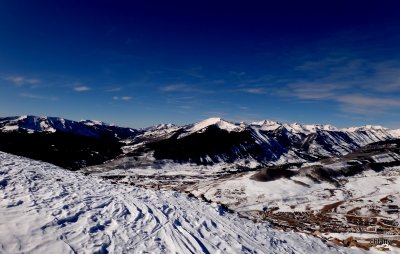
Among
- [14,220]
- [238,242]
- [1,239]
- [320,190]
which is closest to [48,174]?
[14,220]

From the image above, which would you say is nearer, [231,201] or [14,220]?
[14,220]

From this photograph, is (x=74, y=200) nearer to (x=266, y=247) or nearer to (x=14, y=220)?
(x=14, y=220)

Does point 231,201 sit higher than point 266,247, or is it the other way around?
point 266,247

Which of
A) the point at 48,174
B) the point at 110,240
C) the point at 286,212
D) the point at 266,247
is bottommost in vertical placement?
the point at 286,212

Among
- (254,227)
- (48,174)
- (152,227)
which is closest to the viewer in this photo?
(152,227)

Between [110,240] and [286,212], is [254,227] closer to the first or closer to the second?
[110,240]

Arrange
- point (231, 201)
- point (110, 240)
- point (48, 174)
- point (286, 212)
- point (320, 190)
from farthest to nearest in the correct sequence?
point (320, 190) < point (231, 201) < point (286, 212) < point (48, 174) < point (110, 240)

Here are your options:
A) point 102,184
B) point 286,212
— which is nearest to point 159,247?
point 102,184
